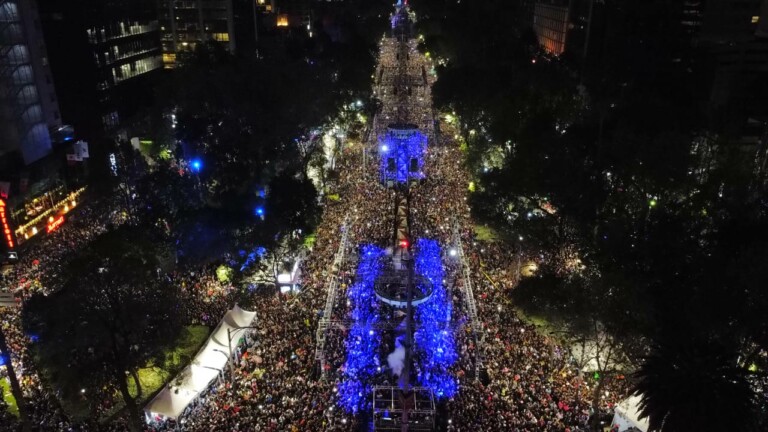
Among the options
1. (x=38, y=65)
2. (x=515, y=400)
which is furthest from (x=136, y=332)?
(x=38, y=65)

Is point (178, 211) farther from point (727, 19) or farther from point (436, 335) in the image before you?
point (727, 19)

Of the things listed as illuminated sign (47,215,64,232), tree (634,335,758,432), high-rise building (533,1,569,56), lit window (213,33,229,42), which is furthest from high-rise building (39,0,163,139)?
high-rise building (533,1,569,56)

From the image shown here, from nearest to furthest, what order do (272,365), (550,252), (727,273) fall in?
1. (727,273)
2. (272,365)
3. (550,252)

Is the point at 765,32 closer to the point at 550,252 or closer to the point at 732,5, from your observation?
the point at 732,5

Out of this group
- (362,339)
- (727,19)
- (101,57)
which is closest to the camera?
(362,339)

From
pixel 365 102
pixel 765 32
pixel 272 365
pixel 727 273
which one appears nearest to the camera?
pixel 727 273

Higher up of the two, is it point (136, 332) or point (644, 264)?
point (644, 264)

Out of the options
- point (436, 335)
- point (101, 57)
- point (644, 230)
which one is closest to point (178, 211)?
point (436, 335)
